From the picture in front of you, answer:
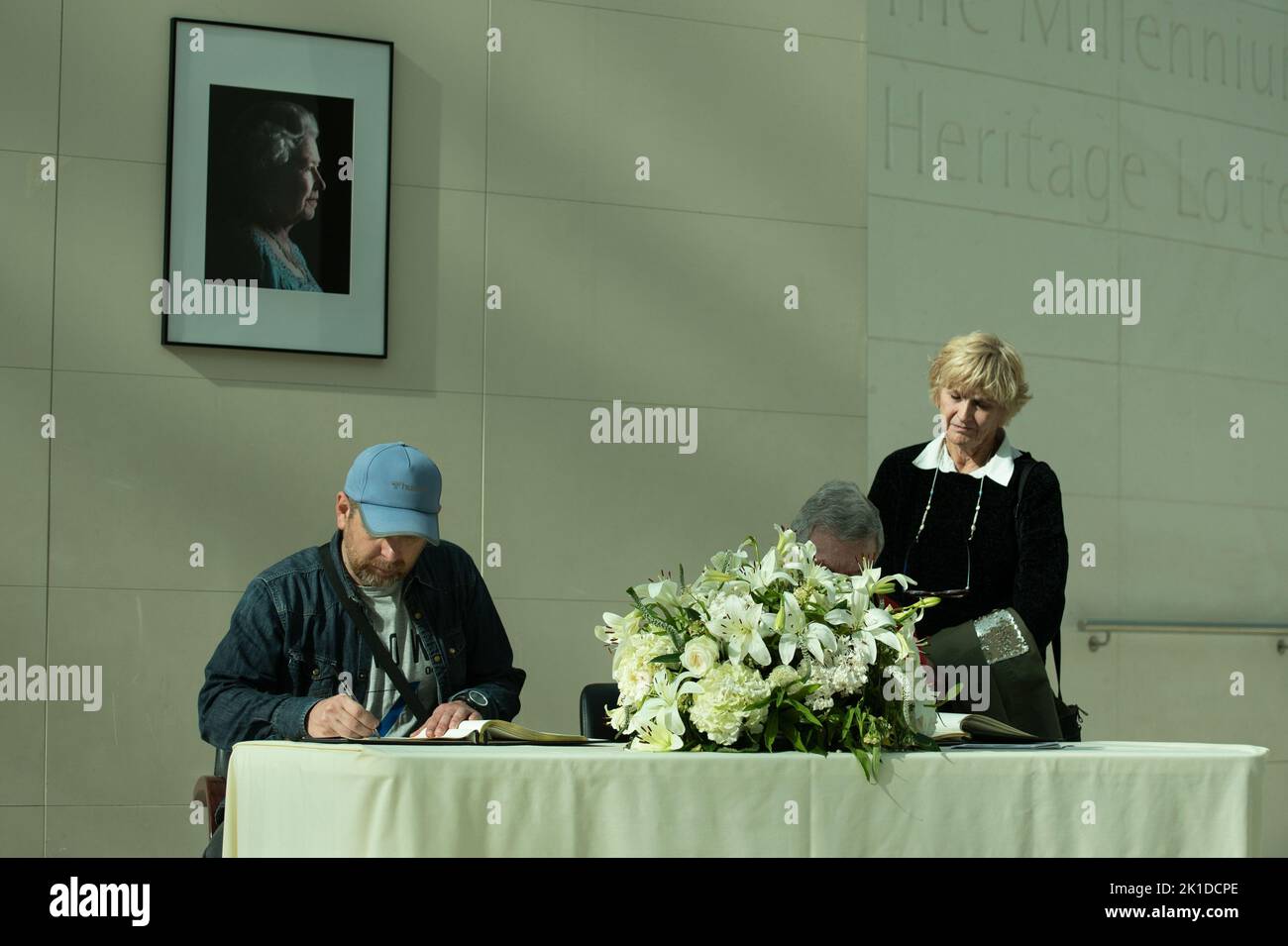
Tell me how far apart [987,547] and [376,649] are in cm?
136

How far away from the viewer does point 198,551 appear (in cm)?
409

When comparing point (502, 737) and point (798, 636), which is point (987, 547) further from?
point (502, 737)

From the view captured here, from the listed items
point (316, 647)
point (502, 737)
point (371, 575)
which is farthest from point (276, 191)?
point (502, 737)

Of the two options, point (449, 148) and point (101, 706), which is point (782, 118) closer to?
point (449, 148)

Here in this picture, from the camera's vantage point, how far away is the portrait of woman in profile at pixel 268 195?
13.5ft

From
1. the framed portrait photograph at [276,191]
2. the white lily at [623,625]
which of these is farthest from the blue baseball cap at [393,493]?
the framed portrait photograph at [276,191]

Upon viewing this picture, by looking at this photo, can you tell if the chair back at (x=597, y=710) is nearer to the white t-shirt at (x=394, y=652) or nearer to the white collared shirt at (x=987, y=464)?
the white t-shirt at (x=394, y=652)

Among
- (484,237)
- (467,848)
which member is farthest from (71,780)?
(467,848)

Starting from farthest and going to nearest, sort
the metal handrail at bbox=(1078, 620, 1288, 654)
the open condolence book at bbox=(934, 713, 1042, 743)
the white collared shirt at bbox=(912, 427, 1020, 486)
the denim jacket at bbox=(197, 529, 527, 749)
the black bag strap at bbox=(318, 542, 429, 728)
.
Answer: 1. the metal handrail at bbox=(1078, 620, 1288, 654)
2. the white collared shirt at bbox=(912, 427, 1020, 486)
3. the black bag strap at bbox=(318, 542, 429, 728)
4. the denim jacket at bbox=(197, 529, 527, 749)
5. the open condolence book at bbox=(934, 713, 1042, 743)

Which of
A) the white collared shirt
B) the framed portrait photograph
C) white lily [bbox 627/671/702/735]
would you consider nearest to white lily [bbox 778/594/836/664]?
white lily [bbox 627/671/702/735]

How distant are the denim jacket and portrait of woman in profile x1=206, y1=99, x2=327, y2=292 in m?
1.59

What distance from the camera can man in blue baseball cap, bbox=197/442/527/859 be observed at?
8.49 ft

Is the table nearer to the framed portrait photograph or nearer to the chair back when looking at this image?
the chair back

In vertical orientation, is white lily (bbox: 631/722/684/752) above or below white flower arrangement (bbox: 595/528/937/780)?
below
